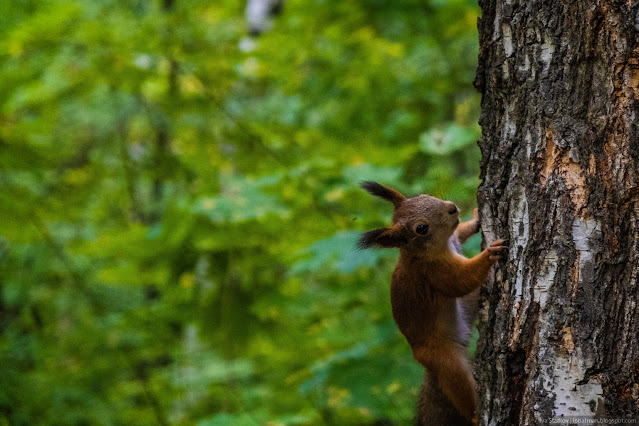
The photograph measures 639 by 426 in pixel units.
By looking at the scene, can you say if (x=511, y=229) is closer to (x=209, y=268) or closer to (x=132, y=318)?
(x=209, y=268)

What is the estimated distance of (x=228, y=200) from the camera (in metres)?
3.06

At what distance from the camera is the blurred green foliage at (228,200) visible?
3168mm

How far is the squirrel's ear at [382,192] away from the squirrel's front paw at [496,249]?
670 millimetres

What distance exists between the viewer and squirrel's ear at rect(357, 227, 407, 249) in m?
2.03

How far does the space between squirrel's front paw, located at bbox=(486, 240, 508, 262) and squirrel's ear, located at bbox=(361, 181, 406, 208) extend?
0.67m

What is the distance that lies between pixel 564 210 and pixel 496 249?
256mm

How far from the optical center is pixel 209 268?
3.76 meters

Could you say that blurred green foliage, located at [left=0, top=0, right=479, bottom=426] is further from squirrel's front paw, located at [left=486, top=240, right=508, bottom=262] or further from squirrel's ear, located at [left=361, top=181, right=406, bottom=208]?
squirrel's front paw, located at [left=486, top=240, right=508, bottom=262]

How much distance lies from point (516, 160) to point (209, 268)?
260 cm

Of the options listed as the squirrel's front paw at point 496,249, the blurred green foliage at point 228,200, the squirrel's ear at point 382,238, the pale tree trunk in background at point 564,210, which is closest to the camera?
the pale tree trunk in background at point 564,210

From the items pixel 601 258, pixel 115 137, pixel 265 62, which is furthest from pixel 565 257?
pixel 115 137

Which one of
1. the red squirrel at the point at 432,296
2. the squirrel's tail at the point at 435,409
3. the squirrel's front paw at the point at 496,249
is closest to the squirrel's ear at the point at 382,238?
the red squirrel at the point at 432,296

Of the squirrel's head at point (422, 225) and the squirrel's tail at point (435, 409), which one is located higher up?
the squirrel's head at point (422, 225)

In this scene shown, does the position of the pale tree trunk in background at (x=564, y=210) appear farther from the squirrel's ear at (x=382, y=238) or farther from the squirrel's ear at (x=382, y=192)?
the squirrel's ear at (x=382, y=192)
